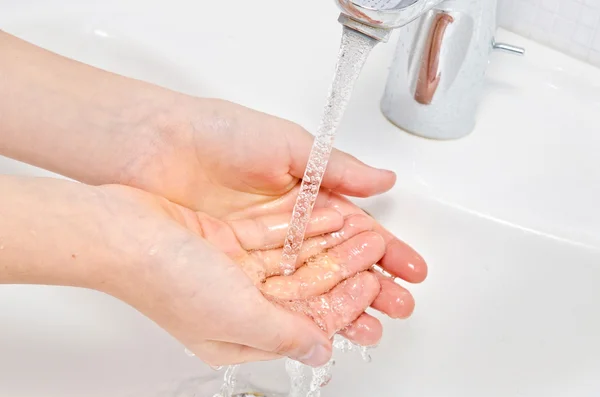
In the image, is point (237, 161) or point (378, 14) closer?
point (378, 14)

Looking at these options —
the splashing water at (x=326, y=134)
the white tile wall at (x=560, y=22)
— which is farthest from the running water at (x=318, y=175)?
the white tile wall at (x=560, y=22)

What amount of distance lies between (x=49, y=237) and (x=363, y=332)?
0.68ft

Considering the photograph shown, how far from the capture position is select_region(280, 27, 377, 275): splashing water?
466 mm

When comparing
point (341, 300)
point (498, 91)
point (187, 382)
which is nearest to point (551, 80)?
point (498, 91)

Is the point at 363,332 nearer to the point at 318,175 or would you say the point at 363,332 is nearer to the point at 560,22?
the point at 318,175

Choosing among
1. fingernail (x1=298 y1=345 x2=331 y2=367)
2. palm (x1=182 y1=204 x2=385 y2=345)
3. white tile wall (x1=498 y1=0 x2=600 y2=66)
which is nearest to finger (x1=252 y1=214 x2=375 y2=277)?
palm (x1=182 y1=204 x2=385 y2=345)

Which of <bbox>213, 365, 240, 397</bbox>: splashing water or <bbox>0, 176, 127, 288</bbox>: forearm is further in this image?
<bbox>213, 365, 240, 397</bbox>: splashing water

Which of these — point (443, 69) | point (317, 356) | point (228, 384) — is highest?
point (443, 69)

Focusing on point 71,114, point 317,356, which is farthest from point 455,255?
point 71,114

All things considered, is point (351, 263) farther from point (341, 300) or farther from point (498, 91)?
point (498, 91)

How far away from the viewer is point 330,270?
552 mm

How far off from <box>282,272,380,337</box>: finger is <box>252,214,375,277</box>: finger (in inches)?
1.4

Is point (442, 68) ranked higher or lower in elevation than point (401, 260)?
higher

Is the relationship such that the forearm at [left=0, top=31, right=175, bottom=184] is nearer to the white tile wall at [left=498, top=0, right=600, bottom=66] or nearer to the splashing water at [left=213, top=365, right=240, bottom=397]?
the splashing water at [left=213, top=365, right=240, bottom=397]
